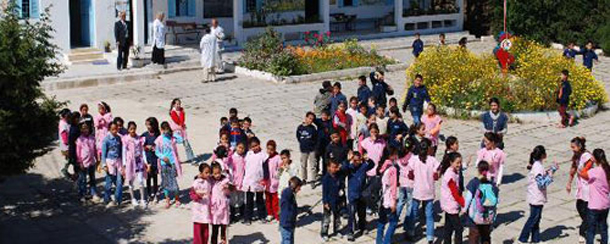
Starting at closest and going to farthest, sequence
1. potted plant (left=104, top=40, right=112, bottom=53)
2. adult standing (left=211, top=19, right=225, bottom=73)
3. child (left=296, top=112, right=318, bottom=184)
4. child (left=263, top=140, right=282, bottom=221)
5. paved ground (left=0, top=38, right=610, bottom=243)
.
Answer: child (left=263, top=140, right=282, bottom=221) → paved ground (left=0, top=38, right=610, bottom=243) → child (left=296, top=112, right=318, bottom=184) → adult standing (left=211, top=19, right=225, bottom=73) → potted plant (left=104, top=40, right=112, bottom=53)

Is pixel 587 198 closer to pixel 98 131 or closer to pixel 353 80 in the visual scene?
pixel 98 131

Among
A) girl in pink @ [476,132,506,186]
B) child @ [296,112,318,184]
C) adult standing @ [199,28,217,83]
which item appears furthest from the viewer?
adult standing @ [199,28,217,83]

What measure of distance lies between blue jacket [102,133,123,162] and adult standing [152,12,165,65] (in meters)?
11.4

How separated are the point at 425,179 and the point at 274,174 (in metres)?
2.13

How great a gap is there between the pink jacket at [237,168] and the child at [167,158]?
114 centimetres

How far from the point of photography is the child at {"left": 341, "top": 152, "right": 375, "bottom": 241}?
11883 mm

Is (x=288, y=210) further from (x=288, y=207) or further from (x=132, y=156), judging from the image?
(x=132, y=156)

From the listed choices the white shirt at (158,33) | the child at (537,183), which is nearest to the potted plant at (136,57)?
the white shirt at (158,33)

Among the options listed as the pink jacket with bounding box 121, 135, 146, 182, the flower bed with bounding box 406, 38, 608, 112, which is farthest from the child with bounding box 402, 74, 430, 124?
the pink jacket with bounding box 121, 135, 146, 182

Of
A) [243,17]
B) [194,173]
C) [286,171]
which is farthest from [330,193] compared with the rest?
[243,17]

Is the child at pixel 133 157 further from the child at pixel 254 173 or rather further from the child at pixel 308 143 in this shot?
the child at pixel 308 143

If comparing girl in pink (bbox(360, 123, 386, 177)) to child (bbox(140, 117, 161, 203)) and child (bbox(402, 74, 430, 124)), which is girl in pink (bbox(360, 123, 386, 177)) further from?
child (bbox(402, 74, 430, 124))

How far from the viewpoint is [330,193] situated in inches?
467

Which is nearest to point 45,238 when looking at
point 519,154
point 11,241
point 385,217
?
point 11,241
